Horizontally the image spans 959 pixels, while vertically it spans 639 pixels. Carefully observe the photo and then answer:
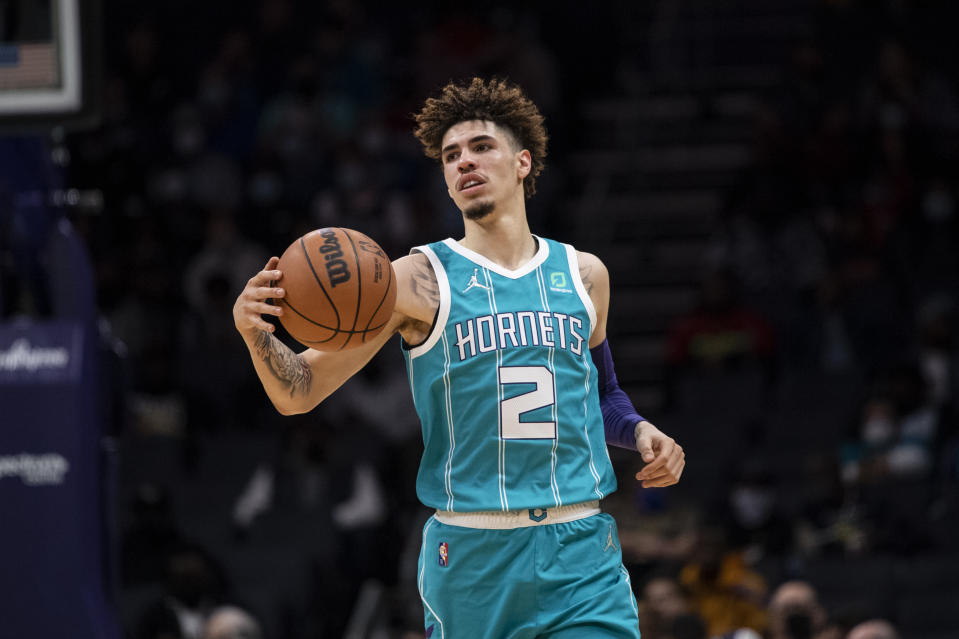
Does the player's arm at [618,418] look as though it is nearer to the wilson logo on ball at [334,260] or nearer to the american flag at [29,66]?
the wilson logo on ball at [334,260]

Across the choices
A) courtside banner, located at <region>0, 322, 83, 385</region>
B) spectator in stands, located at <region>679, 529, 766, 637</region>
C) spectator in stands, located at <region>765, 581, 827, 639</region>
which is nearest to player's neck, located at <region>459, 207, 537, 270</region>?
courtside banner, located at <region>0, 322, 83, 385</region>

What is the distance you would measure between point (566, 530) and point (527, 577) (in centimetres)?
18

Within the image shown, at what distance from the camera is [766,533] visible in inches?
326

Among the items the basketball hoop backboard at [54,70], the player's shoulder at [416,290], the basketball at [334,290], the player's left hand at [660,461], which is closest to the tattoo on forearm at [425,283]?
the player's shoulder at [416,290]

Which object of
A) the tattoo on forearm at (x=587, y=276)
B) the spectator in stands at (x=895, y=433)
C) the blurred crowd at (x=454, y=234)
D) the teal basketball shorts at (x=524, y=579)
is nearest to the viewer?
the teal basketball shorts at (x=524, y=579)

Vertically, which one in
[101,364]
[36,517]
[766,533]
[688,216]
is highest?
[688,216]

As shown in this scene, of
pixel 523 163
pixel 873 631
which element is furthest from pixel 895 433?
pixel 523 163

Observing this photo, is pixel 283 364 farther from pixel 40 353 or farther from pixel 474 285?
pixel 40 353

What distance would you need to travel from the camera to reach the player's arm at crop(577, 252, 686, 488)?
3617 mm

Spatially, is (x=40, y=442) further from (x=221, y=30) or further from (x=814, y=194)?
(x=221, y=30)

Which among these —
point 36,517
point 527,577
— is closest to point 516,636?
point 527,577

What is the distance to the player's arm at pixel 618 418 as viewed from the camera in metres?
3.62

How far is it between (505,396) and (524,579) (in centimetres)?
48

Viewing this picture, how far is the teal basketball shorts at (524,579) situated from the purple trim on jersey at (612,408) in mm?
316
